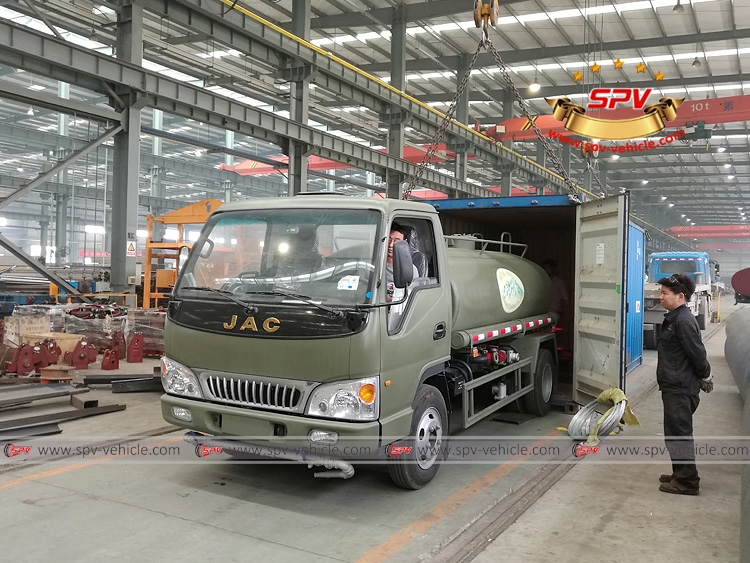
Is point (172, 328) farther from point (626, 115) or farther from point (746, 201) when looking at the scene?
point (746, 201)

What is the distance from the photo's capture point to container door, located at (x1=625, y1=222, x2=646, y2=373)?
802 centimetres

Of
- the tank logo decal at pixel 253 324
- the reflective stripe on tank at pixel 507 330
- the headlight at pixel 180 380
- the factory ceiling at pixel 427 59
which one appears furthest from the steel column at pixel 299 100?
the tank logo decal at pixel 253 324

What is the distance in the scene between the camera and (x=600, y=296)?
6.28 metres

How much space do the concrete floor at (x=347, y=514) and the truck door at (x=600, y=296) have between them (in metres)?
1.24

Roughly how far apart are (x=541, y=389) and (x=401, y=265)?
368 cm

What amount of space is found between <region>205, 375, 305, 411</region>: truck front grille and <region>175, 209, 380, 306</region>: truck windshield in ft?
1.88

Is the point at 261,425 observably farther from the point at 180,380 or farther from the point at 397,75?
the point at 397,75

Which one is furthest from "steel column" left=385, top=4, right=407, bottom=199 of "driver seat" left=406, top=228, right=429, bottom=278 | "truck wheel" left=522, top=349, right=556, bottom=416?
"driver seat" left=406, top=228, right=429, bottom=278

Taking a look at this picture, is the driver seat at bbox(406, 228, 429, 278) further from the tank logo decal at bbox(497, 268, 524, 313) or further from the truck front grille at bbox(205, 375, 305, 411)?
the tank logo decal at bbox(497, 268, 524, 313)

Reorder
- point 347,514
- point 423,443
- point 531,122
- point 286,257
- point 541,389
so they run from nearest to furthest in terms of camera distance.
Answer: point 347,514, point 286,257, point 423,443, point 541,389, point 531,122

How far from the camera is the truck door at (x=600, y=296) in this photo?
579cm

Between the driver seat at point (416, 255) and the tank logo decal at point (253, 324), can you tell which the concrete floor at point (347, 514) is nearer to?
the tank logo decal at point (253, 324)

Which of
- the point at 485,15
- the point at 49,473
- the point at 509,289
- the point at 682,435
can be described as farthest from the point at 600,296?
the point at 49,473

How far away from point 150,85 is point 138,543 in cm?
834
